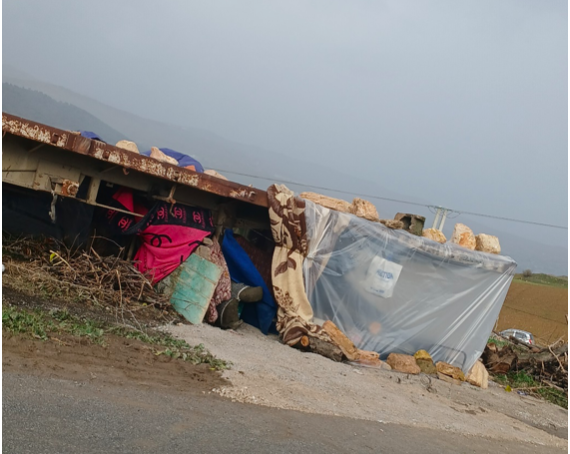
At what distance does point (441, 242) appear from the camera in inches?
485

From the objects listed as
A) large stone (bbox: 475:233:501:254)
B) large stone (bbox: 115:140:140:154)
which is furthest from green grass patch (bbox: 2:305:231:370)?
large stone (bbox: 475:233:501:254)

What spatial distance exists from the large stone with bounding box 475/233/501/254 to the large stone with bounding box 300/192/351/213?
10.2ft

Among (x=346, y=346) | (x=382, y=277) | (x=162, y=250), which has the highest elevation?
(x=382, y=277)

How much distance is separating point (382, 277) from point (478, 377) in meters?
2.80

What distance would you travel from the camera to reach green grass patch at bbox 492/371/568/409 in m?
12.4

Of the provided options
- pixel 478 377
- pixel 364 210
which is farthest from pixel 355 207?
pixel 478 377

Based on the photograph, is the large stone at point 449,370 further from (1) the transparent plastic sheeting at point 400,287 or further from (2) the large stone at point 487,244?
(2) the large stone at point 487,244

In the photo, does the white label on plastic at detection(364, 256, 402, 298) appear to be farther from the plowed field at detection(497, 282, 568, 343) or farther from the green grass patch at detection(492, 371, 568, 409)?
the plowed field at detection(497, 282, 568, 343)

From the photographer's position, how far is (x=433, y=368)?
1163 cm

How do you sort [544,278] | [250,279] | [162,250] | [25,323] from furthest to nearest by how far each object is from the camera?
[544,278]
[250,279]
[162,250]
[25,323]

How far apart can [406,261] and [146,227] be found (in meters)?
4.77

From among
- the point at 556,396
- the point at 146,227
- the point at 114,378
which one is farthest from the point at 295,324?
the point at 556,396

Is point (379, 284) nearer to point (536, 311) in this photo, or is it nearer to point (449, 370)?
point (449, 370)

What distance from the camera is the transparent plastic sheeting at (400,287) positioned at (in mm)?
11070
